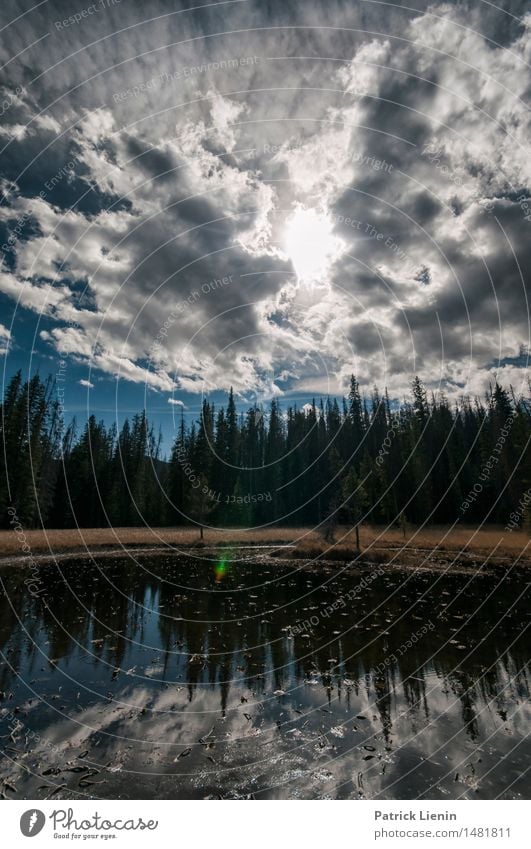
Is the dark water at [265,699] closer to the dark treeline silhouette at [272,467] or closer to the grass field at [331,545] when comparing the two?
the grass field at [331,545]

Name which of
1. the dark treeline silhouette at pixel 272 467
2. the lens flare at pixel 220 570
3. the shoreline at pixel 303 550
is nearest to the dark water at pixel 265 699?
the lens flare at pixel 220 570

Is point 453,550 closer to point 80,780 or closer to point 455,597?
point 455,597

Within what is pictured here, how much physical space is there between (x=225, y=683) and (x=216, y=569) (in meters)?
19.0

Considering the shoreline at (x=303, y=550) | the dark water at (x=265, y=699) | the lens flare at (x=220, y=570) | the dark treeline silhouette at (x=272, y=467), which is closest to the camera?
the dark water at (x=265, y=699)

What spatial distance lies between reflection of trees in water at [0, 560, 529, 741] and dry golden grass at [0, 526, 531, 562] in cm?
1355

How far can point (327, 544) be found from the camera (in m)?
35.8

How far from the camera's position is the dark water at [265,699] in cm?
545

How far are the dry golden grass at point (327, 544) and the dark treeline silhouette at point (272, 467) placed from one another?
3370mm

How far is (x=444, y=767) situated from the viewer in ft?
18.7

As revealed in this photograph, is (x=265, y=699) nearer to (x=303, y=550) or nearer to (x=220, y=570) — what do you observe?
(x=220, y=570)

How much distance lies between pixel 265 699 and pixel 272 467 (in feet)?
218

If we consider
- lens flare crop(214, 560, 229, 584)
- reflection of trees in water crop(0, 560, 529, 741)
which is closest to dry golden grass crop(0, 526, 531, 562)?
lens flare crop(214, 560, 229, 584)

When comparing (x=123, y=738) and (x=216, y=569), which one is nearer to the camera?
(x=123, y=738)
